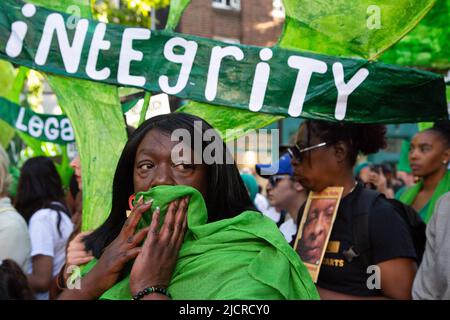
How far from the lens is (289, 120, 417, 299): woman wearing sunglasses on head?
237 centimetres

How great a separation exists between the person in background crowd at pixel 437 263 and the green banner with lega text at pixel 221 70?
20.1 inches

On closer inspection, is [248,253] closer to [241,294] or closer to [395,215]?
[241,294]

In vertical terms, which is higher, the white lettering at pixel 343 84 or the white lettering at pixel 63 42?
the white lettering at pixel 63 42

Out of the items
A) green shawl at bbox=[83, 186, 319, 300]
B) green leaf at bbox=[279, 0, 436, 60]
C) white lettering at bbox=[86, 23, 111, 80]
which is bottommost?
green shawl at bbox=[83, 186, 319, 300]

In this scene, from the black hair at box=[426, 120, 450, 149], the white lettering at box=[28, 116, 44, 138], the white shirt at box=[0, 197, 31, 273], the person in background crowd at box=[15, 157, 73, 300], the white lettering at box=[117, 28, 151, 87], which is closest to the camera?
the white lettering at box=[117, 28, 151, 87]

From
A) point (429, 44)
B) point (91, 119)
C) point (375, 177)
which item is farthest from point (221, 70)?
point (375, 177)

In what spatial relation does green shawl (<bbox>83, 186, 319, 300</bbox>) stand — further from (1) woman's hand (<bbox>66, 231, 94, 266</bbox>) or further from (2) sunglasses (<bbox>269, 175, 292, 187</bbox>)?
(2) sunglasses (<bbox>269, 175, 292, 187</bbox>)

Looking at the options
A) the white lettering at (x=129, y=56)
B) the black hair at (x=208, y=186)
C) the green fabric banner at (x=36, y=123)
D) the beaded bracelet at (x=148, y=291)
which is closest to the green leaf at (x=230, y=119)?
the white lettering at (x=129, y=56)

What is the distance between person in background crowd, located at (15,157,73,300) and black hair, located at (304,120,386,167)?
192 cm

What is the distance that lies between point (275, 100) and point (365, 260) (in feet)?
2.77

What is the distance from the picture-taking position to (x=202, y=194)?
178cm

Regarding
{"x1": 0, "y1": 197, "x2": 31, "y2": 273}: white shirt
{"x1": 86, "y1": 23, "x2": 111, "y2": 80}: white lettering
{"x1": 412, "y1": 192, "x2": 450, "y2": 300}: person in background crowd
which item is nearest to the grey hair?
{"x1": 0, "y1": 197, "x2": 31, "y2": 273}: white shirt

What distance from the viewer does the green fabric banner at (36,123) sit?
4.69 meters

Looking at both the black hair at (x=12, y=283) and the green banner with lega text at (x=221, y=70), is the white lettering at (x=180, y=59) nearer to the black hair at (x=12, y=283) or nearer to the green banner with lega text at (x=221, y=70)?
the green banner with lega text at (x=221, y=70)
